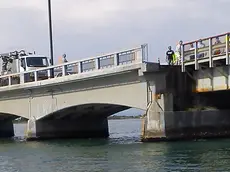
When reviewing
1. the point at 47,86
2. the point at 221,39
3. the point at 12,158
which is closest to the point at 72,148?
the point at 12,158

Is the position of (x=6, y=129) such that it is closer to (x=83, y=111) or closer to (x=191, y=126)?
(x=83, y=111)

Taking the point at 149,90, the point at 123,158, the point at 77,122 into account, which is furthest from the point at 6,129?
the point at 123,158

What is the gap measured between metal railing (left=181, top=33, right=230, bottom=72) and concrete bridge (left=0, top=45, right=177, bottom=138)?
1873 mm

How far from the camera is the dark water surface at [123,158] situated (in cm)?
2270

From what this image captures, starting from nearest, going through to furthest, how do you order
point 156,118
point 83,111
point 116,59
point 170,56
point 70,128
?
1. point 156,118
2. point 116,59
3. point 170,56
4. point 83,111
5. point 70,128

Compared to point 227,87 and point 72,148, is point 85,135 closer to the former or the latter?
point 72,148

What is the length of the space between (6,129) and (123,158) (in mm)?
28809

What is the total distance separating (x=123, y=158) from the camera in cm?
2575

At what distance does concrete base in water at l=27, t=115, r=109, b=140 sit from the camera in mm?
40031

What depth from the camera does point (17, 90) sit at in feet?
136

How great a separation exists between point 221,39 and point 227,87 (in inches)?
103

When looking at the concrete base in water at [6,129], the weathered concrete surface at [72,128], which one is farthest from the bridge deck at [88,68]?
the concrete base in water at [6,129]

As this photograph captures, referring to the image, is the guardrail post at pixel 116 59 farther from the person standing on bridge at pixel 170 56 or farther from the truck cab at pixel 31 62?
the truck cab at pixel 31 62

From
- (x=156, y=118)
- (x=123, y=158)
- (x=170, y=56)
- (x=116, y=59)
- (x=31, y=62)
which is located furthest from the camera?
(x=31, y=62)
